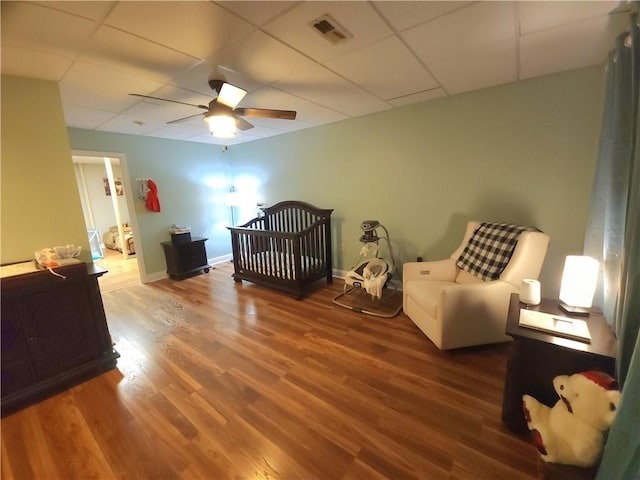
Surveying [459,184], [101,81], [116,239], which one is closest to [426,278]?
[459,184]

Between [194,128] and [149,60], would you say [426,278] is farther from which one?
[194,128]

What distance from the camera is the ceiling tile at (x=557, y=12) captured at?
133 centimetres

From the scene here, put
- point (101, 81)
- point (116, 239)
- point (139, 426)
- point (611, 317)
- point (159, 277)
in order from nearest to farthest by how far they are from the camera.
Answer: point (611, 317) → point (139, 426) → point (101, 81) → point (159, 277) → point (116, 239)

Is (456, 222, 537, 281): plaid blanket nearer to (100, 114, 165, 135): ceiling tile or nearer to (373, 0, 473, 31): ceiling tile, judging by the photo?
(373, 0, 473, 31): ceiling tile

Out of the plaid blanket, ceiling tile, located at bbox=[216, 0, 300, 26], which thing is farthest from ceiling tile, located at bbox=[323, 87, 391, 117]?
the plaid blanket

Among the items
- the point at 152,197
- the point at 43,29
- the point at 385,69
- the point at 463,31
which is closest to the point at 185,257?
the point at 152,197

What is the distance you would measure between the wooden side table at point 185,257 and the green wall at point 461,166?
1.91 m

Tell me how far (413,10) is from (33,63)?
2.39 m

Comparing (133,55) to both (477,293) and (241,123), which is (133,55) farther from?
(477,293)

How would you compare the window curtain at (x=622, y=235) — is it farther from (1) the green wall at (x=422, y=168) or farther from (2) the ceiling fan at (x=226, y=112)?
(2) the ceiling fan at (x=226, y=112)

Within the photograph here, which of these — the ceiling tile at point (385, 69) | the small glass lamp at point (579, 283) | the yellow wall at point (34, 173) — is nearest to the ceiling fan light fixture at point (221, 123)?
the ceiling tile at point (385, 69)

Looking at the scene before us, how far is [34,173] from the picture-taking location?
196cm

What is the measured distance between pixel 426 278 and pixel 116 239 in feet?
23.2

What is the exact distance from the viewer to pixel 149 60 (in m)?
1.74
